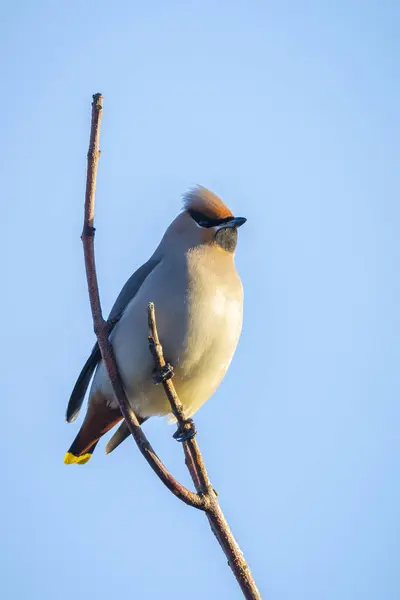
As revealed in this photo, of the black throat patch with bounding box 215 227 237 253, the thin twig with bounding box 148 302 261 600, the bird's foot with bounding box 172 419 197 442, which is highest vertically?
the black throat patch with bounding box 215 227 237 253

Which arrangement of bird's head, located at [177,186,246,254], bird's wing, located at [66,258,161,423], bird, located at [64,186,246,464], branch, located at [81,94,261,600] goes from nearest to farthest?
branch, located at [81,94,261,600]
bird, located at [64,186,246,464]
bird's wing, located at [66,258,161,423]
bird's head, located at [177,186,246,254]

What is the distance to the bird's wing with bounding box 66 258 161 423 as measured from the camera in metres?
4.42

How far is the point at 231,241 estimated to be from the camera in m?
4.61

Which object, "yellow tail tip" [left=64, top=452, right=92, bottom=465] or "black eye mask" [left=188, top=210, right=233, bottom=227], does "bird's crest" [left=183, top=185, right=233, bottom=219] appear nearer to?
"black eye mask" [left=188, top=210, right=233, bottom=227]

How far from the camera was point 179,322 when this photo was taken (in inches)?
157

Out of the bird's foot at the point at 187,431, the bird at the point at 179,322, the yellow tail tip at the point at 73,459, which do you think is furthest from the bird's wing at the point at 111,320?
the bird's foot at the point at 187,431

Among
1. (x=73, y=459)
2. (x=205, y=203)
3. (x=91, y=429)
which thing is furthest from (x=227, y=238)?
(x=73, y=459)

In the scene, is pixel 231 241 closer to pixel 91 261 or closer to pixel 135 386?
pixel 135 386

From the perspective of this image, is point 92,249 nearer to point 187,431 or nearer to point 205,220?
point 187,431

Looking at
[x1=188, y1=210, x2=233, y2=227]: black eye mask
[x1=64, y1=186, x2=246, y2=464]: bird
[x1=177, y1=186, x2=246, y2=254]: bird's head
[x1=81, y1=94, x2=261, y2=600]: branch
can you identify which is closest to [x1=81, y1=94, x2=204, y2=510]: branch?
[x1=81, y1=94, x2=261, y2=600]: branch

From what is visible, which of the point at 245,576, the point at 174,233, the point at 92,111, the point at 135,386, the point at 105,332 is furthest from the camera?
the point at 174,233

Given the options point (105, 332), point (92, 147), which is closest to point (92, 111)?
point (92, 147)

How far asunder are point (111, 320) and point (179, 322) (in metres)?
0.51

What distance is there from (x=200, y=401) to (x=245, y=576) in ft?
6.01
